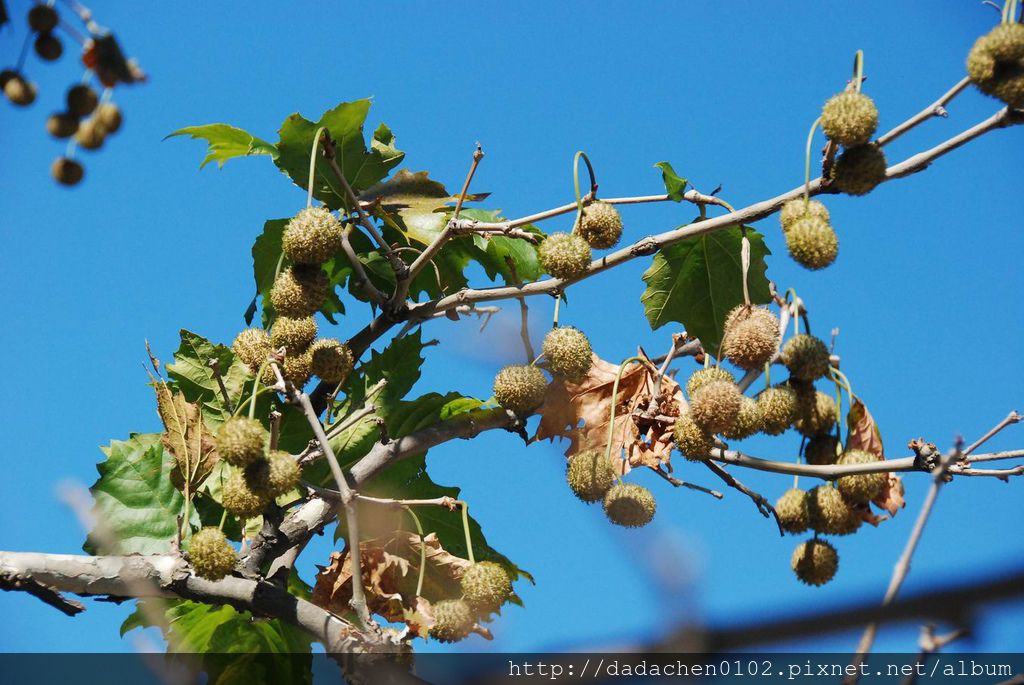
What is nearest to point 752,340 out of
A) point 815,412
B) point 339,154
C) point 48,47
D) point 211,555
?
point 815,412

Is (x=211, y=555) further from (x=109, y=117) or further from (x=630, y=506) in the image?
(x=109, y=117)

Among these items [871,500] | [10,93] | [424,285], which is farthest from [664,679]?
[424,285]

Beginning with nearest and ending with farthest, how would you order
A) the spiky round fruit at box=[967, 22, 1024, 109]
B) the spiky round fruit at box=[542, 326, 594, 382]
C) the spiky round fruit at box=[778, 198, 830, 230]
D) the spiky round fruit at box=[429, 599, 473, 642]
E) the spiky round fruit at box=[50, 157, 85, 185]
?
1. the spiky round fruit at box=[50, 157, 85, 185]
2. the spiky round fruit at box=[967, 22, 1024, 109]
3. the spiky round fruit at box=[778, 198, 830, 230]
4. the spiky round fruit at box=[429, 599, 473, 642]
5. the spiky round fruit at box=[542, 326, 594, 382]

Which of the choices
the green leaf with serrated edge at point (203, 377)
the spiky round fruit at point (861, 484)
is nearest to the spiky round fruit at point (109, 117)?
the spiky round fruit at point (861, 484)

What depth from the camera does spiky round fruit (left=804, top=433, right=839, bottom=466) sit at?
2.29 metres

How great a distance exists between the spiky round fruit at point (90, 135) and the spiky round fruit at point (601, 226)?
4.62 ft

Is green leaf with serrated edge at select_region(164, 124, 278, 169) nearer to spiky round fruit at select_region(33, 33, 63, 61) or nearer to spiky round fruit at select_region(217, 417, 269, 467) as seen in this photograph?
spiky round fruit at select_region(217, 417, 269, 467)

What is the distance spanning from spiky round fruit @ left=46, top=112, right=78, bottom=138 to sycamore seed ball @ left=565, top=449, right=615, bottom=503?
A: 4.71 ft

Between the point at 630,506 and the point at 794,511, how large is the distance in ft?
1.12

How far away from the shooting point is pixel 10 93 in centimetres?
116

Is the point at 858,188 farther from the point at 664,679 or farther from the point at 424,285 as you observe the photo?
the point at 664,679

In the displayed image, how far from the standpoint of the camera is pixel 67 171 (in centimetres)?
117

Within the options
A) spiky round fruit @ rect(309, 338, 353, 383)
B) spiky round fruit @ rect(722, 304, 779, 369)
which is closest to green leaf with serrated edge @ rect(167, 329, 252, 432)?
spiky round fruit @ rect(309, 338, 353, 383)

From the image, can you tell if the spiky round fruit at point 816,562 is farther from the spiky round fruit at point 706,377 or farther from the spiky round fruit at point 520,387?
the spiky round fruit at point 520,387
